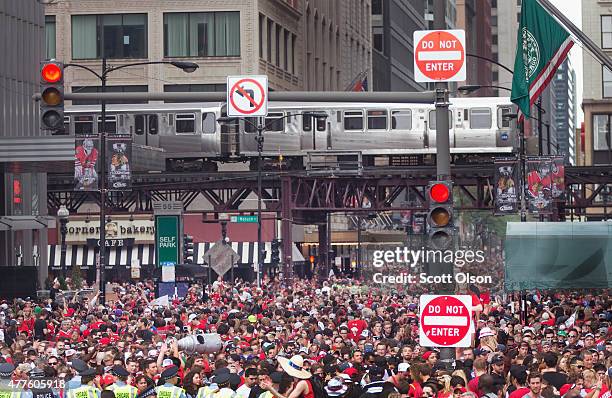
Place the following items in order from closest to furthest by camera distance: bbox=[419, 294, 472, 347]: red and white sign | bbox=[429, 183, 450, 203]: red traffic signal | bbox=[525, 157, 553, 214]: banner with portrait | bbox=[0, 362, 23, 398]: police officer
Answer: bbox=[0, 362, 23, 398]: police officer, bbox=[419, 294, 472, 347]: red and white sign, bbox=[429, 183, 450, 203]: red traffic signal, bbox=[525, 157, 553, 214]: banner with portrait

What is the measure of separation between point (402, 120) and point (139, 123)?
40.4 ft

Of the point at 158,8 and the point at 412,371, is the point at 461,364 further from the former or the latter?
the point at 158,8

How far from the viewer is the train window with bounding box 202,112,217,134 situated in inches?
2714

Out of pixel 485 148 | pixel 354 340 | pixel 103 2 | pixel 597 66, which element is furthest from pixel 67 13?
pixel 354 340

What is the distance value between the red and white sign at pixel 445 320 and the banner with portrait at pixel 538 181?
105 feet

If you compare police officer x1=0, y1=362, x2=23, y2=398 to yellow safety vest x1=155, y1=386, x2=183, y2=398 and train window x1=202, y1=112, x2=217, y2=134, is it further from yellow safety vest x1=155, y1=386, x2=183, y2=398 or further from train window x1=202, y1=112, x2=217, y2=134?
train window x1=202, y1=112, x2=217, y2=134

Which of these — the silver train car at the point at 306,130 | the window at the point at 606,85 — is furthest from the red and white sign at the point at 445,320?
the window at the point at 606,85

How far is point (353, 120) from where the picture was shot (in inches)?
2761

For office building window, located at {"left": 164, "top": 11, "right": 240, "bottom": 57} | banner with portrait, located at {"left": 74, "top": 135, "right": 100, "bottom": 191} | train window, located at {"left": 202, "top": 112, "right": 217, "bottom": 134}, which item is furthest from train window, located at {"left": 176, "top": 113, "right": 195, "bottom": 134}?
banner with portrait, located at {"left": 74, "top": 135, "right": 100, "bottom": 191}

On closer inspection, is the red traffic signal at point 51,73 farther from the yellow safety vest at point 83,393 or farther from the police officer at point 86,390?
the yellow safety vest at point 83,393

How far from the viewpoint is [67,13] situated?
86812 mm

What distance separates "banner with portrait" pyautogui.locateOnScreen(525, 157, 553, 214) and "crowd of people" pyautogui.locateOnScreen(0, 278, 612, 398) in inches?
506

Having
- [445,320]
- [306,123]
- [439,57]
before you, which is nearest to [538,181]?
[306,123]
